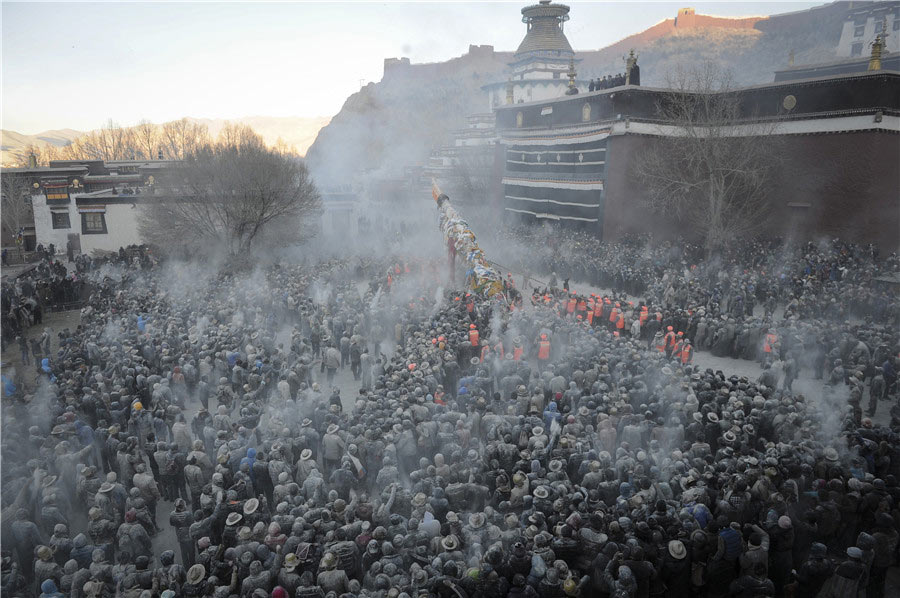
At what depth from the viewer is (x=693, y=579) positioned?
23.8 ft

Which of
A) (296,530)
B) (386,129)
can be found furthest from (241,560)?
(386,129)

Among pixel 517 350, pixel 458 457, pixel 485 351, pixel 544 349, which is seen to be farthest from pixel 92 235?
pixel 458 457

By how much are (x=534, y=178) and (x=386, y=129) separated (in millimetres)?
46117

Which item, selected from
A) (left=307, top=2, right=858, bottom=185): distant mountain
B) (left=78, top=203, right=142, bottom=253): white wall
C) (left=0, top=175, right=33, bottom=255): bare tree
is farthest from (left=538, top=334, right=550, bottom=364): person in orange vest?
(left=307, top=2, right=858, bottom=185): distant mountain

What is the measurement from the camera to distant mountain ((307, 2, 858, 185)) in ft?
189

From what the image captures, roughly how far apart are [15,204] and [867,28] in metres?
66.5

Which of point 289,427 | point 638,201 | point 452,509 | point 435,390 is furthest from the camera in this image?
point 638,201

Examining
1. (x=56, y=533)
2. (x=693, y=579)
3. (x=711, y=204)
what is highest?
(x=711, y=204)

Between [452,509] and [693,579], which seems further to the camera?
[452,509]

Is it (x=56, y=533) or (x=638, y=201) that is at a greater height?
(x=638, y=201)

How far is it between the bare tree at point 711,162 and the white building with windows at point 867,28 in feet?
90.6

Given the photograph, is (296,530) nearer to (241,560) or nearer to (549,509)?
(241,560)

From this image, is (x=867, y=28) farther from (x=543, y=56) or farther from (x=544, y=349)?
(x=544, y=349)

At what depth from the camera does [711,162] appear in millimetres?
25578
